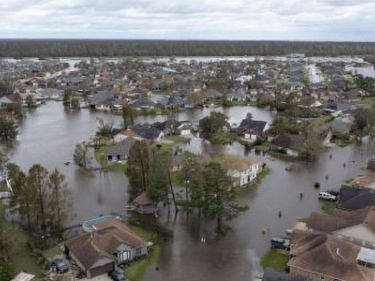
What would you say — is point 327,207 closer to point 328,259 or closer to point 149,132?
point 328,259

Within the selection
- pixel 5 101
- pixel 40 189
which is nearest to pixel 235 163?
pixel 40 189

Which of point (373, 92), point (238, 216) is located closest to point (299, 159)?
point (238, 216)

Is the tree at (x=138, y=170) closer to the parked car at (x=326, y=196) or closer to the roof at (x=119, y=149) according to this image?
the roof at (x=119, y=149)

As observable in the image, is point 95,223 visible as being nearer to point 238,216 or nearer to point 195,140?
point 238,216

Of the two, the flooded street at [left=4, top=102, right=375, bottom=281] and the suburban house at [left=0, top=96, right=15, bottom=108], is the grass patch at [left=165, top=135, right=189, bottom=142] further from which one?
the suburban house at [left=0, top=96, right=15, bottom=108]

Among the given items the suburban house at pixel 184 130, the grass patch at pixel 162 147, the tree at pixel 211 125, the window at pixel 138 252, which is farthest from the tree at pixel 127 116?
the window at pixel 138 252

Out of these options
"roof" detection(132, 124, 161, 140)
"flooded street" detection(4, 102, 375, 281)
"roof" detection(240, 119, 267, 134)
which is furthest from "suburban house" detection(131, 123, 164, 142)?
"roof" detection(240, 119, 267, 134)
